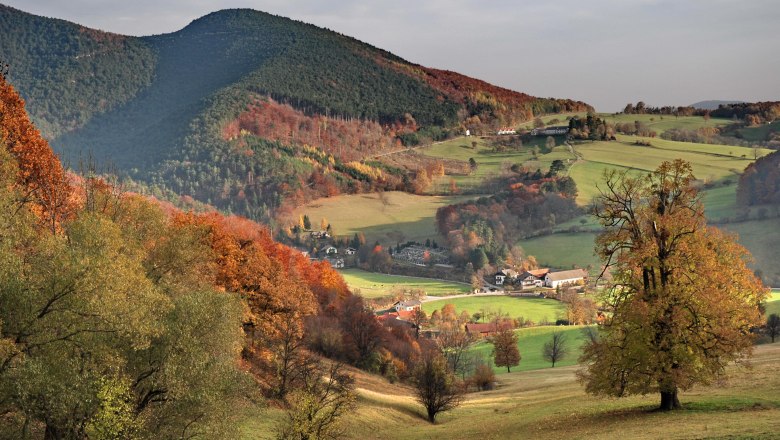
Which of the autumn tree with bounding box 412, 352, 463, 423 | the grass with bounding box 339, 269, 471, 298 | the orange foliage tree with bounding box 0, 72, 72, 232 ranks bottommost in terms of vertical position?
the grass with bounding box 339, 269, 471, 298

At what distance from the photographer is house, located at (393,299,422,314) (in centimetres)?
13004

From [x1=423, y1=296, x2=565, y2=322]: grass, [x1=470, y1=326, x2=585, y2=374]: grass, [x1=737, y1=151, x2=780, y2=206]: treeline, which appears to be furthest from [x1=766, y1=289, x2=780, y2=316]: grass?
[x1=737, y1=151, x2=780, y2=206]: treeline

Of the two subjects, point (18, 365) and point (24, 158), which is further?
point (24, 158)

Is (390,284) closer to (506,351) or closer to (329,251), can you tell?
(329,251)

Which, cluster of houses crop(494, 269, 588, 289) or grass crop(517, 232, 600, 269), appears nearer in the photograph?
cluster of houses crop(494, 269, 588, 289)

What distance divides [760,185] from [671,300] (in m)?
151

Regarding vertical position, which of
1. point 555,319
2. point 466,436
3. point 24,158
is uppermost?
point 24,158

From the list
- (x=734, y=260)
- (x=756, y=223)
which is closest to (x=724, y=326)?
(x=734, y=260)

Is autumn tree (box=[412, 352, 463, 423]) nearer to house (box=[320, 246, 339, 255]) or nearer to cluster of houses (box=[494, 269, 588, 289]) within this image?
cluster of houses (box=[494, 269, 588, 289])

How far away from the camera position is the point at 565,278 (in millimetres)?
150500

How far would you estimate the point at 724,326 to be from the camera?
3547 centimetres

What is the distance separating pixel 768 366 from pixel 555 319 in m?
76.2

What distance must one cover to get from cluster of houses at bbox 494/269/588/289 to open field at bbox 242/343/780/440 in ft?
267

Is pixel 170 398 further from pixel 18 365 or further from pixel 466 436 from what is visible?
pixel 466 436
